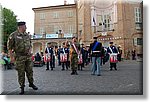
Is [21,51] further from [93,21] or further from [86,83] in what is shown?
[93,21]

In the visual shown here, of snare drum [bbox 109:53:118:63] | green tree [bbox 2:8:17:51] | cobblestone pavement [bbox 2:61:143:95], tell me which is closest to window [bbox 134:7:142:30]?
cobblestone pavement [bbox 2:61:143:95]

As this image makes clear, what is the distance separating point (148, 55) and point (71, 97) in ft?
3.00

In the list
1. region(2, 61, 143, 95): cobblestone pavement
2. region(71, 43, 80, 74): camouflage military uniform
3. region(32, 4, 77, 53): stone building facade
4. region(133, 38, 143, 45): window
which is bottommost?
region(2, 61, 143, 95): cobblestone pavement

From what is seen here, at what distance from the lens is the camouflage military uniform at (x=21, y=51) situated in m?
3.99

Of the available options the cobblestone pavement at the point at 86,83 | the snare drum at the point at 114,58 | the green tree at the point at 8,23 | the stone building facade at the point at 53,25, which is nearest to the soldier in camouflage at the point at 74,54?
the stone building facade at the point at 53,25

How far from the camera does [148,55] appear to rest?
3717 mm

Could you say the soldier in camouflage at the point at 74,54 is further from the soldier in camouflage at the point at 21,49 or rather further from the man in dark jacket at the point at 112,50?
the soldier in camouflage at the point at 21,49

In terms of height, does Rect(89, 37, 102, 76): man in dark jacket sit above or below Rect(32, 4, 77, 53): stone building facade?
below

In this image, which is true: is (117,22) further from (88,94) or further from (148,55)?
(88,94)

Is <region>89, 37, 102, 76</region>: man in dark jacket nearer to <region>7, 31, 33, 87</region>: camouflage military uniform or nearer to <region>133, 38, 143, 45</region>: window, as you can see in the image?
<region>133, 38, 143, 45</region>: window

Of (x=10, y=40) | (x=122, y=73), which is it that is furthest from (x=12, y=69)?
(x=122, y=73)

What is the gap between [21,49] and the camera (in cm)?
401

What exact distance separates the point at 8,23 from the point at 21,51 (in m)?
0.40

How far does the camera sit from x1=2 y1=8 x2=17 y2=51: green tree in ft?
13.3
